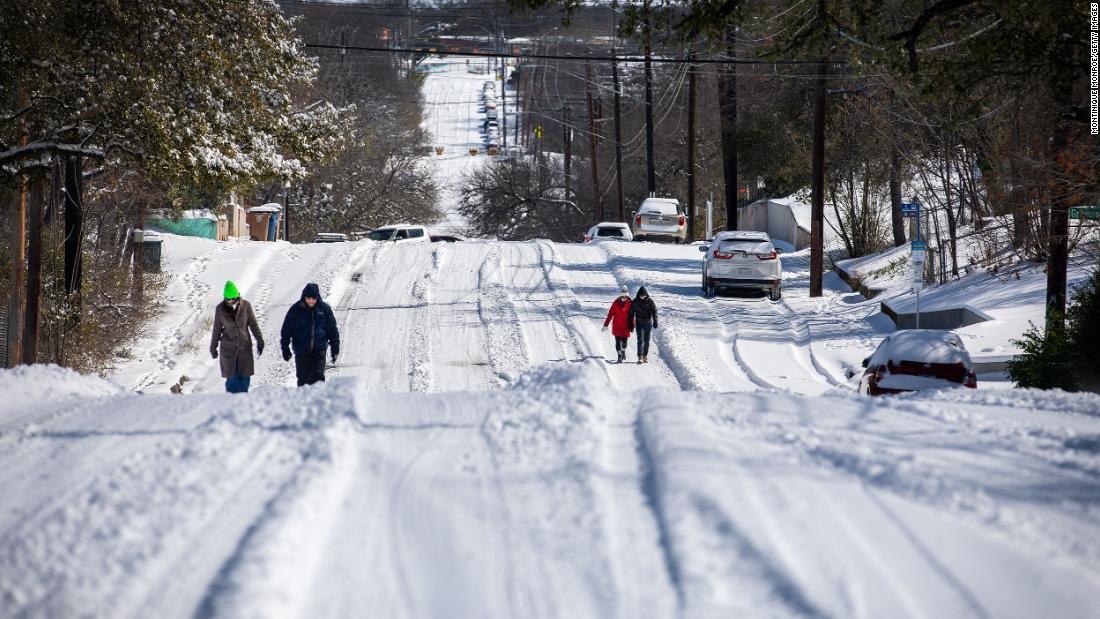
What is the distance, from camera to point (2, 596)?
4.88 metres

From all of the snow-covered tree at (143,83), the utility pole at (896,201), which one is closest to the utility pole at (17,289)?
the snow-covered tree at (143,83)

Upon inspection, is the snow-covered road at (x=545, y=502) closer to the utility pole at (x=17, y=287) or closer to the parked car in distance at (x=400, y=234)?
the utility pole at (x=17, y=287)

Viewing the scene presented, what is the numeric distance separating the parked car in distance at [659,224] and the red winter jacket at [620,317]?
22851mm

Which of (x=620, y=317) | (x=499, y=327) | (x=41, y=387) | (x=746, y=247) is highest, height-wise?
(x=746, y=247)

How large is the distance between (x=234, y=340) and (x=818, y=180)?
66.2ft

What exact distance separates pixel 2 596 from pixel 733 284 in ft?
84.9

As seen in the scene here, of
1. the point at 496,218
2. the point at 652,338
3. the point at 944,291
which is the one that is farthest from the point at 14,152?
the point at 496,218

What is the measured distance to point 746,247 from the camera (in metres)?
29.6

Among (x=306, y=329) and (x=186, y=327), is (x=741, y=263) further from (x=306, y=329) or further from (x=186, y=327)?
(x=306, y=329)

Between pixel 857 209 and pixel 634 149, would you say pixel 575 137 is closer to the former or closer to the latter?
pixel 634 149

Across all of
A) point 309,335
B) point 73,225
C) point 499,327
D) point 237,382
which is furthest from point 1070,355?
point 73,225

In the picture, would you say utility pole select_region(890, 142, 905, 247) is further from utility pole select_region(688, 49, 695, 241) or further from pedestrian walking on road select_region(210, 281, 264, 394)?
pedestrian walking on road select_region(210, 281, 264, 394)

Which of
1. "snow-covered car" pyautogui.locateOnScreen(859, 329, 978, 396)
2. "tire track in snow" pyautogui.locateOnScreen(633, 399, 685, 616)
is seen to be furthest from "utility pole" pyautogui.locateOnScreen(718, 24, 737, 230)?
"tire track in snow" pyautogui.locateOnScreen(633, 399, 685, 616)

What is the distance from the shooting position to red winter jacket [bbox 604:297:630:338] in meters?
21.1
